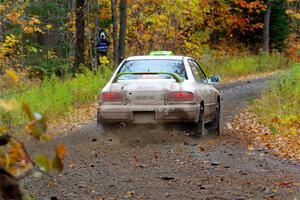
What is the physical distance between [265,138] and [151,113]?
239 cm

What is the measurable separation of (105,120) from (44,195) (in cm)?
402

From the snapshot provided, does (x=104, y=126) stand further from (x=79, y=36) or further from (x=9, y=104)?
(x=79, y=36)

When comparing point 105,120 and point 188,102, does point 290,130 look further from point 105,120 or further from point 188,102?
point 105,120

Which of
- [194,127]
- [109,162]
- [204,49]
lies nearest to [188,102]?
[194,127]

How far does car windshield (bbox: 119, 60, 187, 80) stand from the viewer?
11281mm

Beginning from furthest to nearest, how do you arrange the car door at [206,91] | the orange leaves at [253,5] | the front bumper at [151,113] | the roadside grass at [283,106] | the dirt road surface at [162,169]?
the orange leaves at [253,5], the roadside grass at [283,106], the car door at [206,91], the front bumper at [151,113], the dirt road surface at [162,169]

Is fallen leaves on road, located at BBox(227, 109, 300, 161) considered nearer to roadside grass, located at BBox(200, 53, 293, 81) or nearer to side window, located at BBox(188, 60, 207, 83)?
side window, located at BBox(188, 60, 207, 83)

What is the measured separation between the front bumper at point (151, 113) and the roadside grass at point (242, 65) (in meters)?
18.9

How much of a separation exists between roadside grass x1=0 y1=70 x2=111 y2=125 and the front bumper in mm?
2661

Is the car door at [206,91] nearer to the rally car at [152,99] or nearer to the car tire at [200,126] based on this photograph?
the rally car at [152,99]

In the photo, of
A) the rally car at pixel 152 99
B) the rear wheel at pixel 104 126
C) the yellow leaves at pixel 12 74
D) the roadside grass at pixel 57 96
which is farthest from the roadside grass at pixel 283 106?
the yellow leaves at pixel 12 74

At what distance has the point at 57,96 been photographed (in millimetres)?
16078

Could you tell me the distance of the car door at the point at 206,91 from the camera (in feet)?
37.7

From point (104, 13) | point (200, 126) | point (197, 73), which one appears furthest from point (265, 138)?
point (104, 13)
